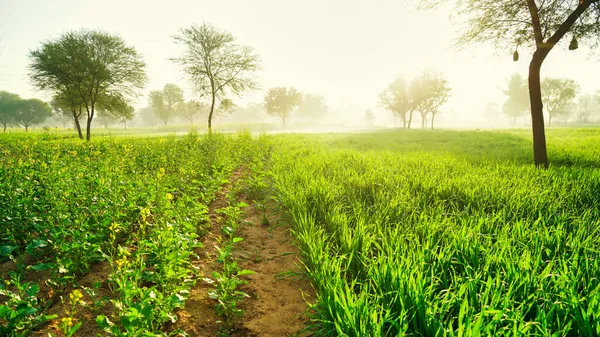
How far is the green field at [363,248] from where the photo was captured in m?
2.01

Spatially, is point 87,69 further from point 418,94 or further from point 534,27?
point 418,94

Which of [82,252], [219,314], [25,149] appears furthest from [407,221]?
[25,149]

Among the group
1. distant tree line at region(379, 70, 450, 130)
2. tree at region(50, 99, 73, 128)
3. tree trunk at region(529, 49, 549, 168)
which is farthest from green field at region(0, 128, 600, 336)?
distant tree line at region(379, 70, 450, 130)

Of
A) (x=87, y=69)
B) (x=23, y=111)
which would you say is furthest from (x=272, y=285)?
(x=23, y=111)

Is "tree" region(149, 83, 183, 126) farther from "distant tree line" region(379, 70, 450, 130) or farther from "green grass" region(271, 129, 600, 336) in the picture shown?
"green grass" region(271, 129, 600, 336)

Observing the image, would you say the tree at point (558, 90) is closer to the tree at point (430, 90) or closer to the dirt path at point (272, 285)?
the tree at point (430, 90)

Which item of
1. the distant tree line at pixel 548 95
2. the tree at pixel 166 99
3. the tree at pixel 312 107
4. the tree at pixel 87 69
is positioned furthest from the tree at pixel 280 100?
the distant tree line at pixel 548 95

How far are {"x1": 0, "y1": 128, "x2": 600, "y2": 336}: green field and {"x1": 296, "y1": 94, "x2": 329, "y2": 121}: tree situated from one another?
114 m

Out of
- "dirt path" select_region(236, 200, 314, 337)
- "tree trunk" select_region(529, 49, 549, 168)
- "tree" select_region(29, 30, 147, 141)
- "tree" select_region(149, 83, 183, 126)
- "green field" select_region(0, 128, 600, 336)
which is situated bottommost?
"dirt path" select_region(236, 200, 314, 337)

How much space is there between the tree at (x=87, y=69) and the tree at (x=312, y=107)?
91.7 metres

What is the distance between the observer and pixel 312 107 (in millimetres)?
119812

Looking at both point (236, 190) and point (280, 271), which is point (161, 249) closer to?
point (280, 271)

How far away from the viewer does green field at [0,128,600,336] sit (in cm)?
201

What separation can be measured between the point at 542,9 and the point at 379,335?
12.7 metres
